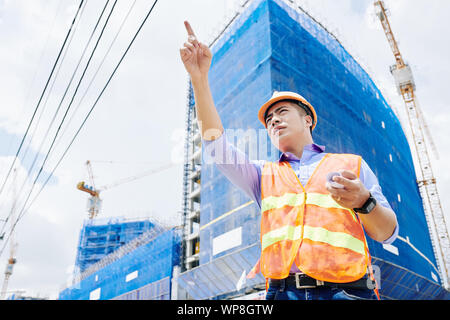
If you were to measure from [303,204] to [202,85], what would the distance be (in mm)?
901

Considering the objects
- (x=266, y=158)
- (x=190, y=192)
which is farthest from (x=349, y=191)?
(x=190, y=192)

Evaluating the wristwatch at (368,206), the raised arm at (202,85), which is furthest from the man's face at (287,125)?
the wristwatch at (368,206)

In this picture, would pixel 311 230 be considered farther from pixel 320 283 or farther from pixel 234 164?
pixel 234 164

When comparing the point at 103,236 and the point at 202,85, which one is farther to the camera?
the point at 103,236

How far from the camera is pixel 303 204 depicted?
203 cm

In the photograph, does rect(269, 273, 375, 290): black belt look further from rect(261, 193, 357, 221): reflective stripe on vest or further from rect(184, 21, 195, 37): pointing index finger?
rect(184, 21, 195, 37): pointing index finger

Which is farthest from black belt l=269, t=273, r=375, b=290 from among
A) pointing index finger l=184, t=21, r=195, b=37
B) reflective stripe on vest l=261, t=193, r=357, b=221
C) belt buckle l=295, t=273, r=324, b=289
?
pointing index finger l=184, t=21, r=195, b=37

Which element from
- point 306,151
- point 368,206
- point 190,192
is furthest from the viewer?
point 190,192

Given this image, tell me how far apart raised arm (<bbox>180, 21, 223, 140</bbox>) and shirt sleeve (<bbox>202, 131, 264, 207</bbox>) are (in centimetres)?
6

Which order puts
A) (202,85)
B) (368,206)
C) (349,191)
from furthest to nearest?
1. (202,85)
2. (368,206)
3. (349,191)

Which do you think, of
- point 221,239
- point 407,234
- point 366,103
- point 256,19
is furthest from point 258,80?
point 407,234
